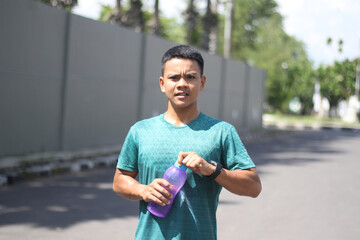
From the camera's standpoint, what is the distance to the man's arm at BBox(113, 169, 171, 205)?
95.0 inches

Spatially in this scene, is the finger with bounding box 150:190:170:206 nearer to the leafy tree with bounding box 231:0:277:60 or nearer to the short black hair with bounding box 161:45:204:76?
the short black hair with bounding box 161:45:204:76

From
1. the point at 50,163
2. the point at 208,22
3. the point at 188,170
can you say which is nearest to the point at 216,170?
the point at 188,170

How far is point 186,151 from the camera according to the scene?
98.9 inches

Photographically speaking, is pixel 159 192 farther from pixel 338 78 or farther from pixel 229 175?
pixel 338 78

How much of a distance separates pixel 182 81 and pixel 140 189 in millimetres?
538

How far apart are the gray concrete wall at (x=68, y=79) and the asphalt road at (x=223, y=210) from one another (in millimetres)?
2167

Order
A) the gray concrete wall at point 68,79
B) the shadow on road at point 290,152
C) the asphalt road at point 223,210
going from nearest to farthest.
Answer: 1. the asphalt road at point 223,210
2. the gray concrete wall at point 68,79
3. the shadow on road at point 290,152

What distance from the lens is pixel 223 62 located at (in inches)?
995

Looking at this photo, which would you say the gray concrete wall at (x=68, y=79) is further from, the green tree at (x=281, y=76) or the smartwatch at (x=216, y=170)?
the green tree at (x=281, y=76)

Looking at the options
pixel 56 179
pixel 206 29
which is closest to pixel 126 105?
pixel 56 179

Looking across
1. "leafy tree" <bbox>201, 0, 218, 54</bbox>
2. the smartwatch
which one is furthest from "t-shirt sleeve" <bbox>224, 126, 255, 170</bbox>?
"leafy tree" <bbox>201, 0, 218, 54</bbox>

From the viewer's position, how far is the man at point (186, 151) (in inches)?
101

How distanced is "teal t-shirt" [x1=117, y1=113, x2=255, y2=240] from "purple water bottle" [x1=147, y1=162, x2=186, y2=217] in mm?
47

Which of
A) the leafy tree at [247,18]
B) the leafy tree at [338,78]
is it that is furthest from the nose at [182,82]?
the leafy tree at [247,18]
